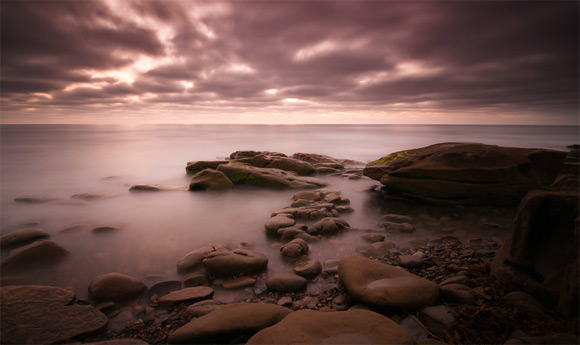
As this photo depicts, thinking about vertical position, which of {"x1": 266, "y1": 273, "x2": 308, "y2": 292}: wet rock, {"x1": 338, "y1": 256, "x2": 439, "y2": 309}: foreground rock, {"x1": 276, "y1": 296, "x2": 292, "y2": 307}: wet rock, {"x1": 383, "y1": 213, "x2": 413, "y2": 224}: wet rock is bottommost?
{"x1": 276, "y1": 296, "x2": 292, "y2": 307}: wet rock

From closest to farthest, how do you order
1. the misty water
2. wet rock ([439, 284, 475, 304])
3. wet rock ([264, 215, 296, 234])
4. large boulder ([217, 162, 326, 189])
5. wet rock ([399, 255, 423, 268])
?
1. wet rock ([439, 284, 475, 304])
2. wet rock ([399, 255, 423, 268])
3. the misty water
4. wet rock ([264, 215, 296, 234])
5. large boulder ([217, 162, 326, 189])

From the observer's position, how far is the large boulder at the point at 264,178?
37.2 ft

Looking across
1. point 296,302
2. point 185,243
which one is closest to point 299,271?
point 296,302

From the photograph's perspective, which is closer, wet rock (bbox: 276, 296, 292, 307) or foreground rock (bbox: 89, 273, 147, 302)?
wet rock (bbox: 276, 296, 292, 307)

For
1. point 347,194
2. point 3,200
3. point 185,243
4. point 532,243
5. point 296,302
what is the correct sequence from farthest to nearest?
point 347,194 → point 3,200 → point 185,243 → point 296,302 → point 532,243

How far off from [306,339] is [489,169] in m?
8.13

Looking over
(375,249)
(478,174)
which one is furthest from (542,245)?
(478,174)

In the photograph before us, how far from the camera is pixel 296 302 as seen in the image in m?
3.72

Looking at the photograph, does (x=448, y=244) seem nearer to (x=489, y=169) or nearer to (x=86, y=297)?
(x=489, y=169)

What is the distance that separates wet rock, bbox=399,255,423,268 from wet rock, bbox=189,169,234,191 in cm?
812

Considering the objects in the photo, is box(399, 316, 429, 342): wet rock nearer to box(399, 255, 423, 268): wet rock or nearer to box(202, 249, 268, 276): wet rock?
box(399, 255, 423, 268): wet rock

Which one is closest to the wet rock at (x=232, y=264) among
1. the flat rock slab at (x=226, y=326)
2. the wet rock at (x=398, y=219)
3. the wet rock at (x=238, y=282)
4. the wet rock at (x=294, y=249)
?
the wet rock at (x=238, y=282)

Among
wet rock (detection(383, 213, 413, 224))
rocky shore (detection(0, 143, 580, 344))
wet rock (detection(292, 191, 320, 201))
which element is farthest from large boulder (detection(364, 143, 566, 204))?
wet rock (detection(292, 191, 320, 201))

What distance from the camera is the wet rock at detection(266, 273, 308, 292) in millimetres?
4004
